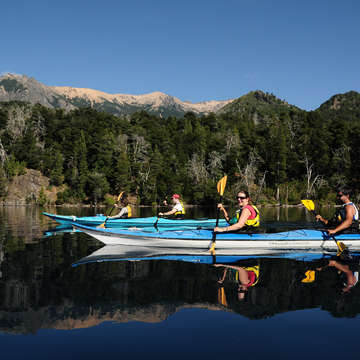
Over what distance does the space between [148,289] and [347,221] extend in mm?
7880

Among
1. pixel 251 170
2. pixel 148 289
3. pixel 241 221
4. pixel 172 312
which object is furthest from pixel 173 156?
pixel 172 312

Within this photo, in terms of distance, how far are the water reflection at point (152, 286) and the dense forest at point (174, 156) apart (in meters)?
51.3

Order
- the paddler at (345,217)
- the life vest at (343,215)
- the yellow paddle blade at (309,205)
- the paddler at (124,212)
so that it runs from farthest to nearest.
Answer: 1. the paddler at (124,212)
2. the yellow paddle blade at (309,205)
3. the life vest at (343,215)
4. the paddler at (345,217)

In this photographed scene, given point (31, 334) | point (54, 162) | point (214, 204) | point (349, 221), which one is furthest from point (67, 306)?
point (54, 162)

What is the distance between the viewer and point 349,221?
12.9m

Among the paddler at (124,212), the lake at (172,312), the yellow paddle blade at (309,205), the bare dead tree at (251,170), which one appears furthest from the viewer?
the bare dead tree at (251,170)

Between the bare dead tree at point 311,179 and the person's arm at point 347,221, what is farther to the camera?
the bare dead tree at point 311,179

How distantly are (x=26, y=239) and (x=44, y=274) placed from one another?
7694 mm

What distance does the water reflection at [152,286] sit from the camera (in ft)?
24.1

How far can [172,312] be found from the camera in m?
7.43

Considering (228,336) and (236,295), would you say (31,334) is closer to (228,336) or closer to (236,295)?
(228,336)

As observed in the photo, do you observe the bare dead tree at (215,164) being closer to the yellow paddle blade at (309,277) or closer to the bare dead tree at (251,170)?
the bare dead tree at (251,170)

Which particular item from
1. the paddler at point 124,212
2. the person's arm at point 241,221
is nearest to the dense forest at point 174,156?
the paddler at point 124,212

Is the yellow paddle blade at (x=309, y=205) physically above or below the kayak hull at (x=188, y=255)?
above
